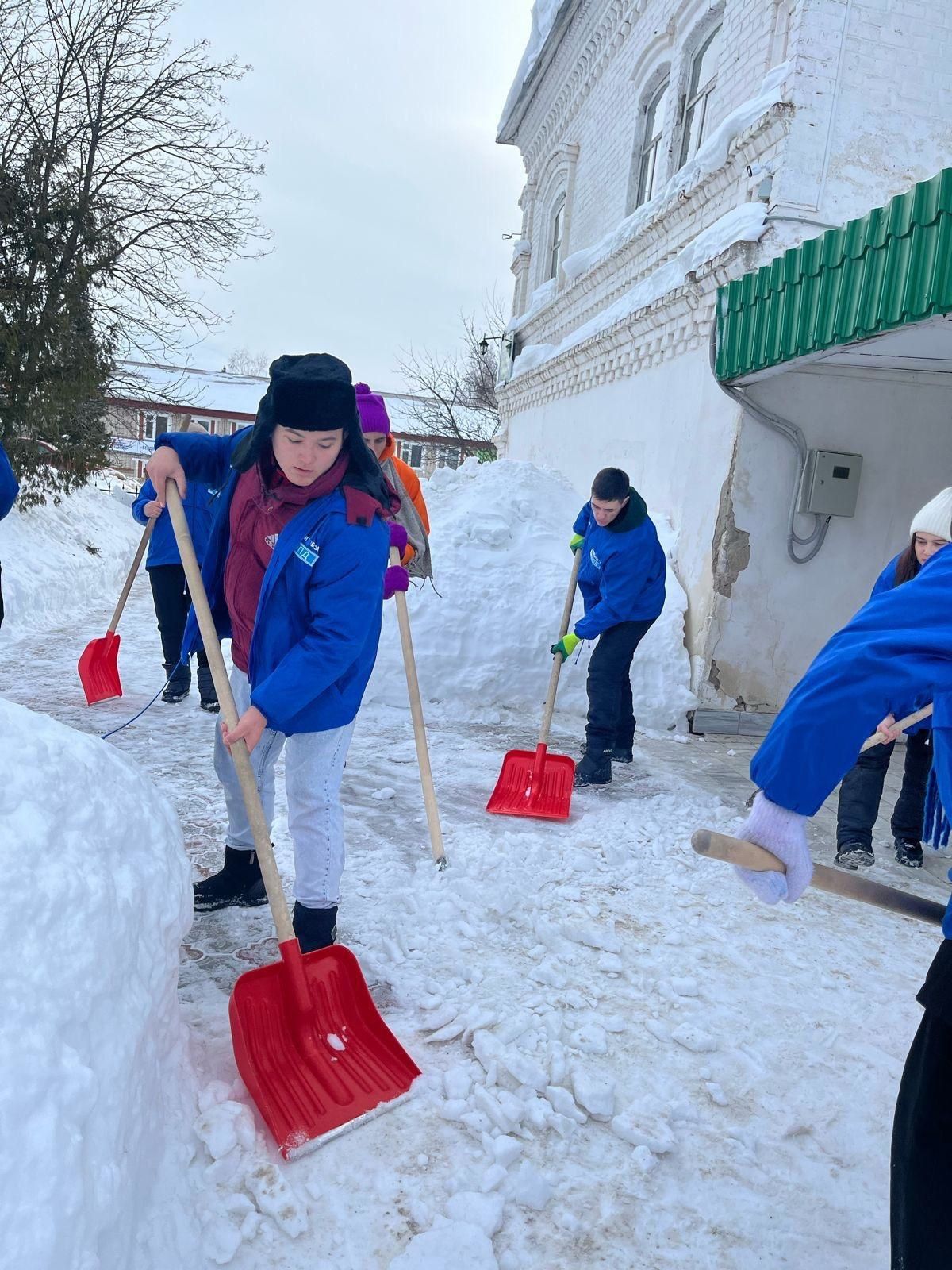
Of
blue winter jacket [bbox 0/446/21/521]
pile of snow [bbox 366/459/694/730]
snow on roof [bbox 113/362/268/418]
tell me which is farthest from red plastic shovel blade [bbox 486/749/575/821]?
snow on roof [bbox 113/362/268/418]

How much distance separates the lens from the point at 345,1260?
63.9 inches

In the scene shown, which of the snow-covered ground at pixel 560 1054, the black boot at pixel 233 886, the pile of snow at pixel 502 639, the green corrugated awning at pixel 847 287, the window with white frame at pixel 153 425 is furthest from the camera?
the window with white frame at pixel 153 425

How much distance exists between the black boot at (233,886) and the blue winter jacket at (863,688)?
6.84ft

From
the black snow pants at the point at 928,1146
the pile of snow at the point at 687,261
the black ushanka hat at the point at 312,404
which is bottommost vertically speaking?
the black snow pants at the point at 928,1146

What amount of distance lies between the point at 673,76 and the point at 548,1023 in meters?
9.03

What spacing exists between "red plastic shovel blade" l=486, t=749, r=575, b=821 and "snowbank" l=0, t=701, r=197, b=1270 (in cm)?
225

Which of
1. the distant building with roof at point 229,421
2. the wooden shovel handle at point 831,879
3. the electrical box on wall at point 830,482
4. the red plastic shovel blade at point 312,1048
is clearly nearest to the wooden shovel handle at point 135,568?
the red plastic shovel blade at point 312,1048

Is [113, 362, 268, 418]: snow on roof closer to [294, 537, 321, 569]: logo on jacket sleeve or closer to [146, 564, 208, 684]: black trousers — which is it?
[146, 564, 208, 684]: black trousers

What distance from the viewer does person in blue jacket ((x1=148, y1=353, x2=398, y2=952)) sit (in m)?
2.15

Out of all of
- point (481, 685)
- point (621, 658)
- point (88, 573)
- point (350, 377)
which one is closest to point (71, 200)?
point (88, 573)

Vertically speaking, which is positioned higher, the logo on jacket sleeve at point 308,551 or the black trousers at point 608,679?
the logo on jacket sleeve at point 308,551

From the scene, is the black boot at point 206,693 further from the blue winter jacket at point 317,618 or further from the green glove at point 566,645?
the blue winter jacket at point 317,618

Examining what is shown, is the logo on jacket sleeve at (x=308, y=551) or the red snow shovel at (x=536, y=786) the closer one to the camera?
the logo on jacket sleeve at (x=308, y=551)

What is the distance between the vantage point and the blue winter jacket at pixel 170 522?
15.0 ft
